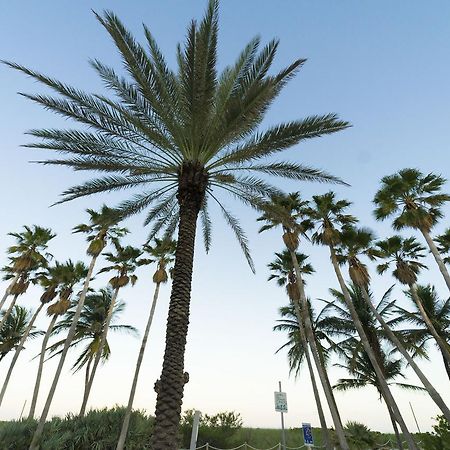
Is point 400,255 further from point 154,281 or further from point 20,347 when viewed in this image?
point 20,347

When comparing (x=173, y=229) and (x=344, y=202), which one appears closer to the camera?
(x=173, y=229)

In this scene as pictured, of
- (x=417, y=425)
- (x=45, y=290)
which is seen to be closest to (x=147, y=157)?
(x=45, y=290)

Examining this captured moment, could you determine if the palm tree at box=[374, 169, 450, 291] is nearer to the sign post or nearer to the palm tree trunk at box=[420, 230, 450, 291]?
the palm tree trunk at box=[420, 230, 450, 291]

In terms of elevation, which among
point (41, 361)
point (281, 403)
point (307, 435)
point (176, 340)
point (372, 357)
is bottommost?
point (307, 435)

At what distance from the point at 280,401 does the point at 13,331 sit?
97.0 feet

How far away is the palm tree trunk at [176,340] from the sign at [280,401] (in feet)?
14.4

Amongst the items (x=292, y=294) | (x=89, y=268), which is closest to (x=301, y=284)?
(x=292, y=294)

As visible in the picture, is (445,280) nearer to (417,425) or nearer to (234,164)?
(234,164)

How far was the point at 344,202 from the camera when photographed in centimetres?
2294

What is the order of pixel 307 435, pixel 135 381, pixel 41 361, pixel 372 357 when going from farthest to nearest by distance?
pixel 41 361 → pixel 135 381 → pixel 372 357 → pixel 307 435

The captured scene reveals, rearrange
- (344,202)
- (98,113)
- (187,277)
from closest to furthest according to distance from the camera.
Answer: (187,277)
(98,113)
(344,202)

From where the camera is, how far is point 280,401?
1091 cm

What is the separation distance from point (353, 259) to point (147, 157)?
623 inches

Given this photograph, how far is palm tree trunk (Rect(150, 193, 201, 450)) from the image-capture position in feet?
23.0
